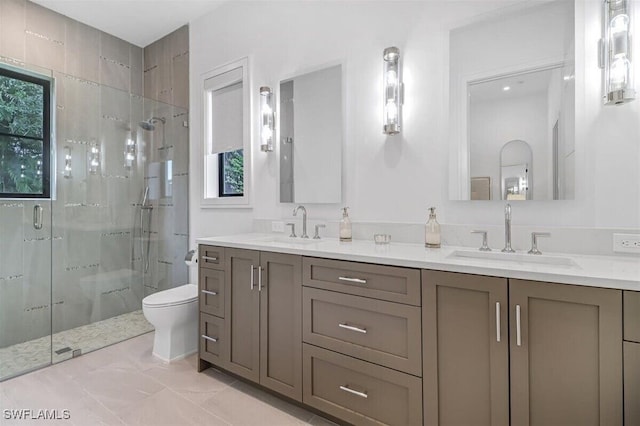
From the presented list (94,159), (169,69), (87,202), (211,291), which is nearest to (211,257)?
(211,291)

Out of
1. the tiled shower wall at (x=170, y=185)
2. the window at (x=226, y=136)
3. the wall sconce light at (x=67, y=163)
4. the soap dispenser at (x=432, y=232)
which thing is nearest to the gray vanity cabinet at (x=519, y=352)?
the soap dispenser at (x=432, y=232)

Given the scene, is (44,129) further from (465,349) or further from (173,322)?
(465,349)

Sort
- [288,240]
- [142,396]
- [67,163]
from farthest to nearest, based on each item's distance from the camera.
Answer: [67,163]
[288,240]
[142,396]

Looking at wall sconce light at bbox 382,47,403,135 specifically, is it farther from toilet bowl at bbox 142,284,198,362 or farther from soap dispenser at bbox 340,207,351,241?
toilet bowl at bbox 142,284,198,362

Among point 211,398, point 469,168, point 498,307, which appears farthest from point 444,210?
point 211,398

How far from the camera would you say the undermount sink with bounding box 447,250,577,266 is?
148 centimetres

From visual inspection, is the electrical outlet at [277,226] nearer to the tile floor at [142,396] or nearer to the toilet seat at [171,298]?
the toilet seat at [171,298]

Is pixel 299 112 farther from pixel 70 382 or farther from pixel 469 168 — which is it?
pixel 70 382

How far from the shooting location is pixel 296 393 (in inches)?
68.9

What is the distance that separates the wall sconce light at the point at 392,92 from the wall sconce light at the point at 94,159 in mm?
2499

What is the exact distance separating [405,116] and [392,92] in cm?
16

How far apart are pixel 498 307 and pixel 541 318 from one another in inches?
5.3

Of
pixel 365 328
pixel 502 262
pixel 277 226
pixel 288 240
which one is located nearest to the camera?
pixel 502 262

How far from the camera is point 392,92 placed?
1977mm
